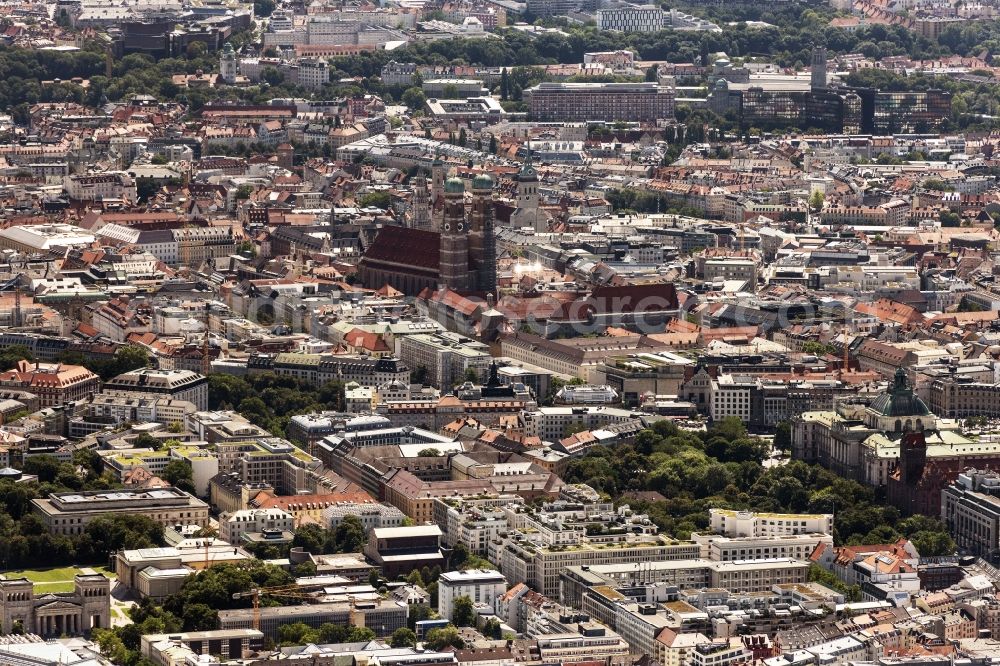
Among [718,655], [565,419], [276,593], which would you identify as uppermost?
[718,655]

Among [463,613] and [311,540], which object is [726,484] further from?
[463,613]

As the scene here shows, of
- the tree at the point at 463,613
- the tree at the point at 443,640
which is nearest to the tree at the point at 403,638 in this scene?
the tree at the point at 443,640

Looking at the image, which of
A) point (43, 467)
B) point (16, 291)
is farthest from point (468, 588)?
point (16, 291)

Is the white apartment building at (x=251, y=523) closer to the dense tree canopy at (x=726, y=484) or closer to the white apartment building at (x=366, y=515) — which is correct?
the white apartment building at (x=366, y=515)

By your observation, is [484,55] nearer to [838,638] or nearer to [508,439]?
[508,439]

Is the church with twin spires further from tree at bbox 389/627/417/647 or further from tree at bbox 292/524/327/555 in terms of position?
tree at bbox 389/627/417/647

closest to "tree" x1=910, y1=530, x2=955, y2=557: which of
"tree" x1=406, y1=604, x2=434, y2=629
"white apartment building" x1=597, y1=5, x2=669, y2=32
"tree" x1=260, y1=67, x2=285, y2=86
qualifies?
"tree" x1=406, y1=604, x2=434, y2=629
